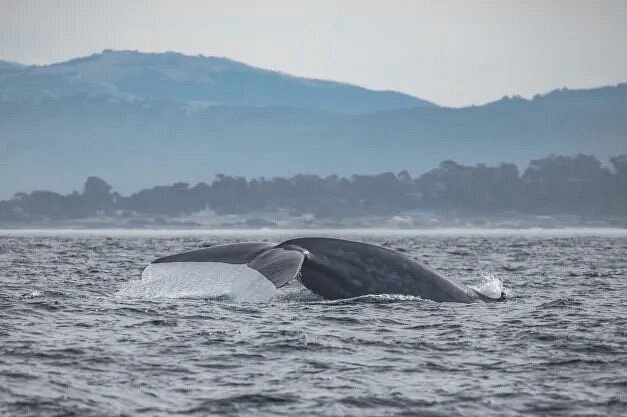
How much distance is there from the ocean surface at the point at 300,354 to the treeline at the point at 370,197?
156875 millimetres

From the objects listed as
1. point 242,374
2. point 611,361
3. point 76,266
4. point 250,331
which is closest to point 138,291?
point 250,331

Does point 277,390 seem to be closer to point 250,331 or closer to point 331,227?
point 250,331

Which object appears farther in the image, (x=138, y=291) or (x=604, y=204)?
(x=604, y=204)

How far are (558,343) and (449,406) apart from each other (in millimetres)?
3447

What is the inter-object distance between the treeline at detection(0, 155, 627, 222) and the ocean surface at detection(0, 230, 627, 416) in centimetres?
15687

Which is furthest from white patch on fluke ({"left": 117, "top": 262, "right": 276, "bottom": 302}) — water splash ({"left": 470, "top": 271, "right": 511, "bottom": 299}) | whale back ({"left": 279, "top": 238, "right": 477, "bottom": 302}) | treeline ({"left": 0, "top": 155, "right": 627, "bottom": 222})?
treeline ({"left": 0, "top": 155, "right": 627, "bottom": 222})

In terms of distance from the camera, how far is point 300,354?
10.8 metres

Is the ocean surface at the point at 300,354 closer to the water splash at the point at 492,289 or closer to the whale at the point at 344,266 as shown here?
the whale at the point at 344,266

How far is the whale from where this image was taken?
12156mm

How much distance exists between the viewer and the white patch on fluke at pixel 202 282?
1212 centimetres

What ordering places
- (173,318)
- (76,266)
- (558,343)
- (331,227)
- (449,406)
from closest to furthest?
1. (449,406)
2. (558,343)
3. (173,318)
4. (76,266)
5. (331,227)

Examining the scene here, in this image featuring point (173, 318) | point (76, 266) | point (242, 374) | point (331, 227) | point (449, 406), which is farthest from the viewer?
point (331, 227)

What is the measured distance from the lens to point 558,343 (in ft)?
38.3

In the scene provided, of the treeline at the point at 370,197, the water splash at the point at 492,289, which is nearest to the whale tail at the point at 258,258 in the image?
the water splash at the point at 492,289
